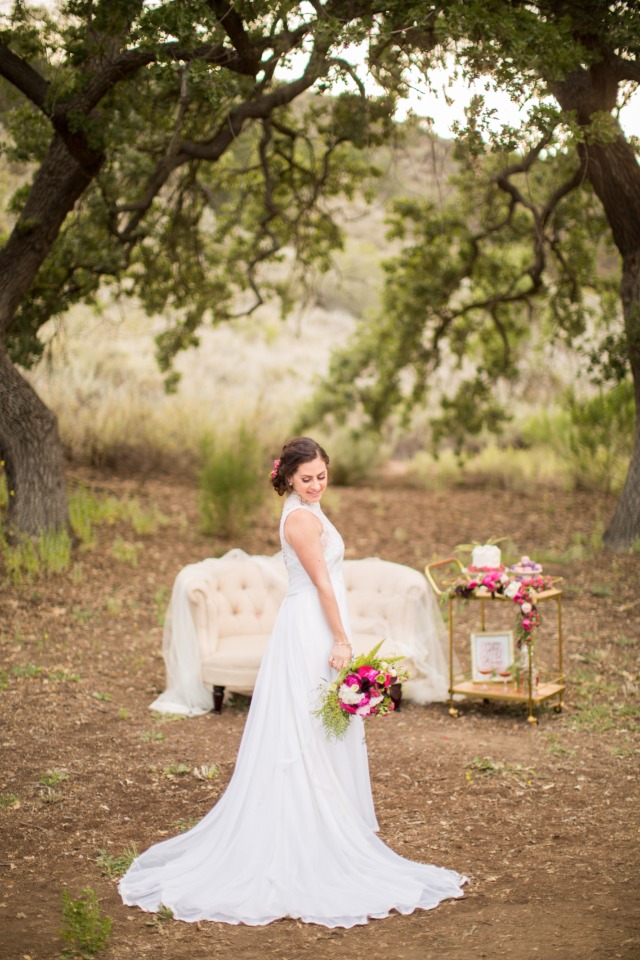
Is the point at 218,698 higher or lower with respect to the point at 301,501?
lower

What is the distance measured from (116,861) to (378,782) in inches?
68.4

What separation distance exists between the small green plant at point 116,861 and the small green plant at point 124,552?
237 inches

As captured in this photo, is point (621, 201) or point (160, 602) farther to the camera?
point (621, 201)

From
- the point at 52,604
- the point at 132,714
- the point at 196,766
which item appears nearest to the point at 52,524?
the point at 52,604

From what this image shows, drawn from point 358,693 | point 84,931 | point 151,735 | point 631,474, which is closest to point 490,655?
point 151,735

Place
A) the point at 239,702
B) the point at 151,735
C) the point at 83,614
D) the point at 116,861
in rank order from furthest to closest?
the point at 83,614
the point at 239,702
the point at 151,735
the point at 116,861

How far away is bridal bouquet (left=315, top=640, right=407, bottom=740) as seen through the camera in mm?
4086

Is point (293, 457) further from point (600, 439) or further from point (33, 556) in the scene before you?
point (600, 439)

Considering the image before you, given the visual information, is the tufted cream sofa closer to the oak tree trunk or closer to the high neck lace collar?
the high neck lace collar

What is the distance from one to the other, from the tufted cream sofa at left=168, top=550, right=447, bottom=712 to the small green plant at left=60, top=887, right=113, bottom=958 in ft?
11.0

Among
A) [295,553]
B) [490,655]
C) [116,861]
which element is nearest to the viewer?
[295,553]

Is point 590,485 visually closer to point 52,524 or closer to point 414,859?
point 52,524

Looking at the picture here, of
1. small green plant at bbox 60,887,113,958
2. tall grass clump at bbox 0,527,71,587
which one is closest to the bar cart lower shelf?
small green plant at bbox 60,887,113,958

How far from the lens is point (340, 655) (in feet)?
14.0
